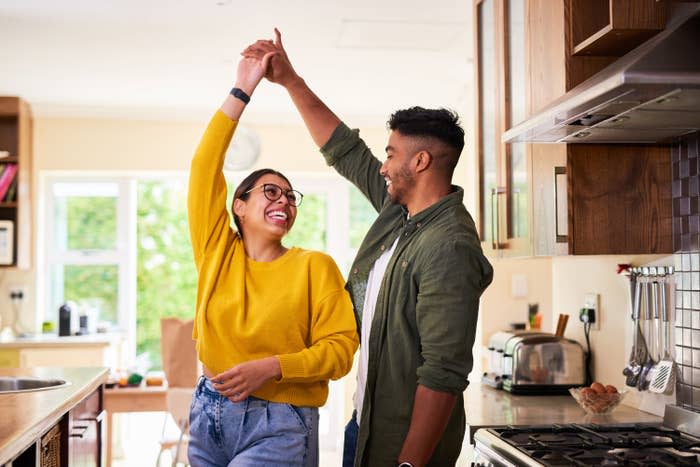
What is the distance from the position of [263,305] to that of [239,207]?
32 centimetres

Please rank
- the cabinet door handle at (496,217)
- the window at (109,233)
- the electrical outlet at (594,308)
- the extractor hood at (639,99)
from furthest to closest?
the window at (109,233), the electrical outlet at (594,308), the cabinet door handle at (496,217), the extractor hood at (639,99)

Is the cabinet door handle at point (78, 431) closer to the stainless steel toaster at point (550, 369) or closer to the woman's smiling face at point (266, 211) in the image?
the woman's smiling face at point (266, 211)

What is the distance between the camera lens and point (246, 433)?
203cm

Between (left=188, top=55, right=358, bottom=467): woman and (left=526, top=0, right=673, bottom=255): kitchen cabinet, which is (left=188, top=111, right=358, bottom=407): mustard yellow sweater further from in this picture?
(left=526, top=0, right=673, bottom=255): kitchen cabinet

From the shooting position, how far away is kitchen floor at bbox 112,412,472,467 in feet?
20.9

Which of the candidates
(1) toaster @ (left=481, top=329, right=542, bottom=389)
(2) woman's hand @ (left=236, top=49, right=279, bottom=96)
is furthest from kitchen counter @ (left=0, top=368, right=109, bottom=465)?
(1) toaster @ (left=481, top=329, right=542, bottom=389)

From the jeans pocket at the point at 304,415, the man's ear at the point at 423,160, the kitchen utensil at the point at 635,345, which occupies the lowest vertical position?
the jeans pocket at the point at 304,415

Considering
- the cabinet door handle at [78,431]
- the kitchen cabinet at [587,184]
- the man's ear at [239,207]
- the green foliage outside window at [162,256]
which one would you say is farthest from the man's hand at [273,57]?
the green foliage outside window at [162,256]

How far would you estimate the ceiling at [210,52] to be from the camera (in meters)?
4.00

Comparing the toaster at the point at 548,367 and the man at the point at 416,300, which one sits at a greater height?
the man at the point at 416,300

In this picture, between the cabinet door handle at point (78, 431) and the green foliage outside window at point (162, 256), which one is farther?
the green foliage outside window at point (162, 256)

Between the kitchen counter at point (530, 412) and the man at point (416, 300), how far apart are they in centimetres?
56

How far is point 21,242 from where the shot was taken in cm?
623

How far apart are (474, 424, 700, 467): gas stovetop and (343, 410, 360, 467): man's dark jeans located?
1.22 feet
